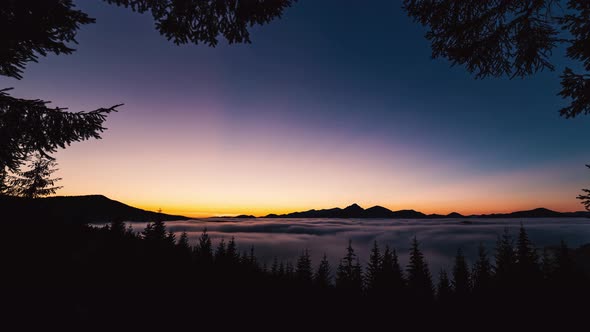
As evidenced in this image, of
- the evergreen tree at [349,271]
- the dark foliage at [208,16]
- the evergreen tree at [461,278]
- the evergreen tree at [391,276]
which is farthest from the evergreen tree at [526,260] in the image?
the dark foliage at [208,16]

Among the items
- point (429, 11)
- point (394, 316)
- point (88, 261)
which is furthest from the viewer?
point (394, 316)

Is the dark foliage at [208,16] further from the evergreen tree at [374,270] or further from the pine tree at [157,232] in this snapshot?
the evergreen tree at [374,270]

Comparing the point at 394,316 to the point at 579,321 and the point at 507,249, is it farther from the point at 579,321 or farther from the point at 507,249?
the point at 507,249

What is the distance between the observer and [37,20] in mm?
4559

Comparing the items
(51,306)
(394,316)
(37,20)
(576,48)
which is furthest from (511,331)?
(37,20)

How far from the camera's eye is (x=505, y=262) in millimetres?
47875

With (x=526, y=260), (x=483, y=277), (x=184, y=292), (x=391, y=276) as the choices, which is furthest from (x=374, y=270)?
(x=184, y=292)

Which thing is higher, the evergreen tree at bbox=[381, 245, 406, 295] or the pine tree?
the pine tree

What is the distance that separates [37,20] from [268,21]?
170 inches

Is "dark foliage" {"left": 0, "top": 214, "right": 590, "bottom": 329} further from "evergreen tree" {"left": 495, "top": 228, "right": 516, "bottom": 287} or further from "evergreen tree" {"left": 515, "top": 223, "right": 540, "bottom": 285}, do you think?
"evergreen tree" {"left": 515, "top": 223, "right": 540, "bottom": 285}

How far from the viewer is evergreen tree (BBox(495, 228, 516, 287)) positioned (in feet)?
143

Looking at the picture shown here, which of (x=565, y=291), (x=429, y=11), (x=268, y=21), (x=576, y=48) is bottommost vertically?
(x=565, y=291)

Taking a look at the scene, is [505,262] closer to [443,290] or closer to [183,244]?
[443,290]

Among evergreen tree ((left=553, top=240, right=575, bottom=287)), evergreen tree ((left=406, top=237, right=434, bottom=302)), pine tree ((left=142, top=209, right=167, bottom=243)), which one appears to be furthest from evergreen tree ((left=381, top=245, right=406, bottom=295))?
pine tree ((left=142, top=209, right=167, bottom=243))
